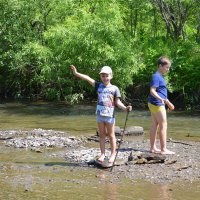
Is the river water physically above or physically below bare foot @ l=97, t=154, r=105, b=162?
below

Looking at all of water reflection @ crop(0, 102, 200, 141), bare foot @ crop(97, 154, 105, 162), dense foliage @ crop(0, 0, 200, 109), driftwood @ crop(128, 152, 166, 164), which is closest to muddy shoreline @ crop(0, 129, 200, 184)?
driftwood @ crop(128, 152, 166, 164)

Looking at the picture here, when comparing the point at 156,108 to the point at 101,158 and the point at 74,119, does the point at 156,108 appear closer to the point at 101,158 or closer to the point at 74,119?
the point at 101,158

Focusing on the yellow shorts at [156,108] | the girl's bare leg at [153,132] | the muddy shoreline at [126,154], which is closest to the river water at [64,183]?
the muddy shoreline at [126,154]

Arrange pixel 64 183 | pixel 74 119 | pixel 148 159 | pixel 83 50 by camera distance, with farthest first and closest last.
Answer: pixel 83 50
pixel 74 119
pixel 148 159
pixel 64 183

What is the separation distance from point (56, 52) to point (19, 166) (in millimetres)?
12984

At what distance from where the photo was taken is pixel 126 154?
9672mm

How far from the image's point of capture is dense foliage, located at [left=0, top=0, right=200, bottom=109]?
20.4m

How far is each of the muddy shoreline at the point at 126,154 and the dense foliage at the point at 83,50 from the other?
8.01 m

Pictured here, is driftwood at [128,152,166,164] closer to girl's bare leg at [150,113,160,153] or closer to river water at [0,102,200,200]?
girl's bare leg at [150,113,160,153]

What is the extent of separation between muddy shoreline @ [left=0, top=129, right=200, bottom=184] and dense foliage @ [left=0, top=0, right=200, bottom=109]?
8.01 metres

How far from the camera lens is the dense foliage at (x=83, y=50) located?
66.8 feet

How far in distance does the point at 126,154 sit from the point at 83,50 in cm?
1149

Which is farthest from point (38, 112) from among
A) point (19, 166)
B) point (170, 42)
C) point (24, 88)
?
point (19, 166)

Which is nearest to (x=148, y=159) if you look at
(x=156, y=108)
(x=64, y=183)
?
(x=156, y=108)
